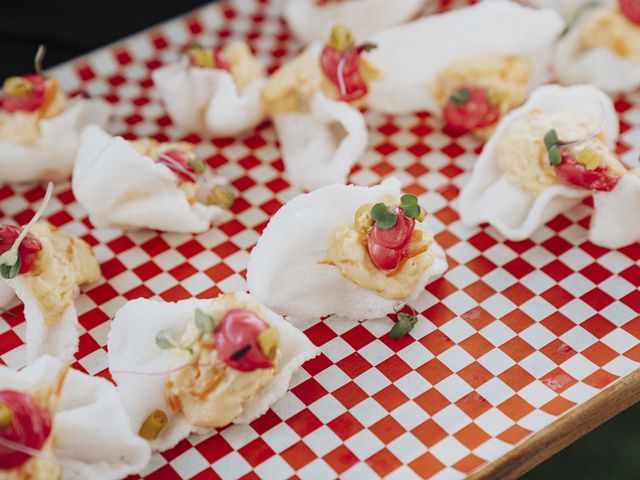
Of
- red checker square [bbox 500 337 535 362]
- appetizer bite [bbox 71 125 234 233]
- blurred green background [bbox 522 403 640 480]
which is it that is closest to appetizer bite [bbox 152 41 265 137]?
appetizer bite [bbox 71 125 234 233]

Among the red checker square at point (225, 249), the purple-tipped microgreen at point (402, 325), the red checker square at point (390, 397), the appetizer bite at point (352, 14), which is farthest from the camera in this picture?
the appetizer bite at point (352, 14)

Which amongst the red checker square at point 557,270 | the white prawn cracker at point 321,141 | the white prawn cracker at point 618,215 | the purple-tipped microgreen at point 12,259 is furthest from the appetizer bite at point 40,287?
the white prawn cracker at point 618,215

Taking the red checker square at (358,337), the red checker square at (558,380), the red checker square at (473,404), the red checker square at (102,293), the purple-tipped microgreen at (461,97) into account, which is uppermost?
the purple-tipped microgreen at (461,97)

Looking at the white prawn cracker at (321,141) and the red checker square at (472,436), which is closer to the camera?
the red checker square at (472,436)

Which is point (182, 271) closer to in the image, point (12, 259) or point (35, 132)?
point (12, 259)

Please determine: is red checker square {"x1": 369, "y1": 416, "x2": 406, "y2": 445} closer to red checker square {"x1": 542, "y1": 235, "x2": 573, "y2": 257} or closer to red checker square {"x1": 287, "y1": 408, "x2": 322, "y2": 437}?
red checker square {"x1": 287, "y1": 408, "x2": 322, "y2": 437}

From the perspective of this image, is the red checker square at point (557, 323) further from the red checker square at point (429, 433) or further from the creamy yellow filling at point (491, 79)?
the creamy yellow filling at point (491, 79)

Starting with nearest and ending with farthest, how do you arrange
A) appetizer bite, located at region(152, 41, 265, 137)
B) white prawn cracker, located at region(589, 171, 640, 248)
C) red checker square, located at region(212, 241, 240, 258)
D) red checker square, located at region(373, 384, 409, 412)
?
red checker square, located at region(373, 384, 409, 412) < white prawn cracker, located at region(589, 171, 640, 248) < red checker square, located at region(212, 241, 240, 258) < appetizer bite, located at region(152, 41, 265, 137)

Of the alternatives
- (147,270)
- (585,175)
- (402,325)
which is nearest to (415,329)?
(402,325)
